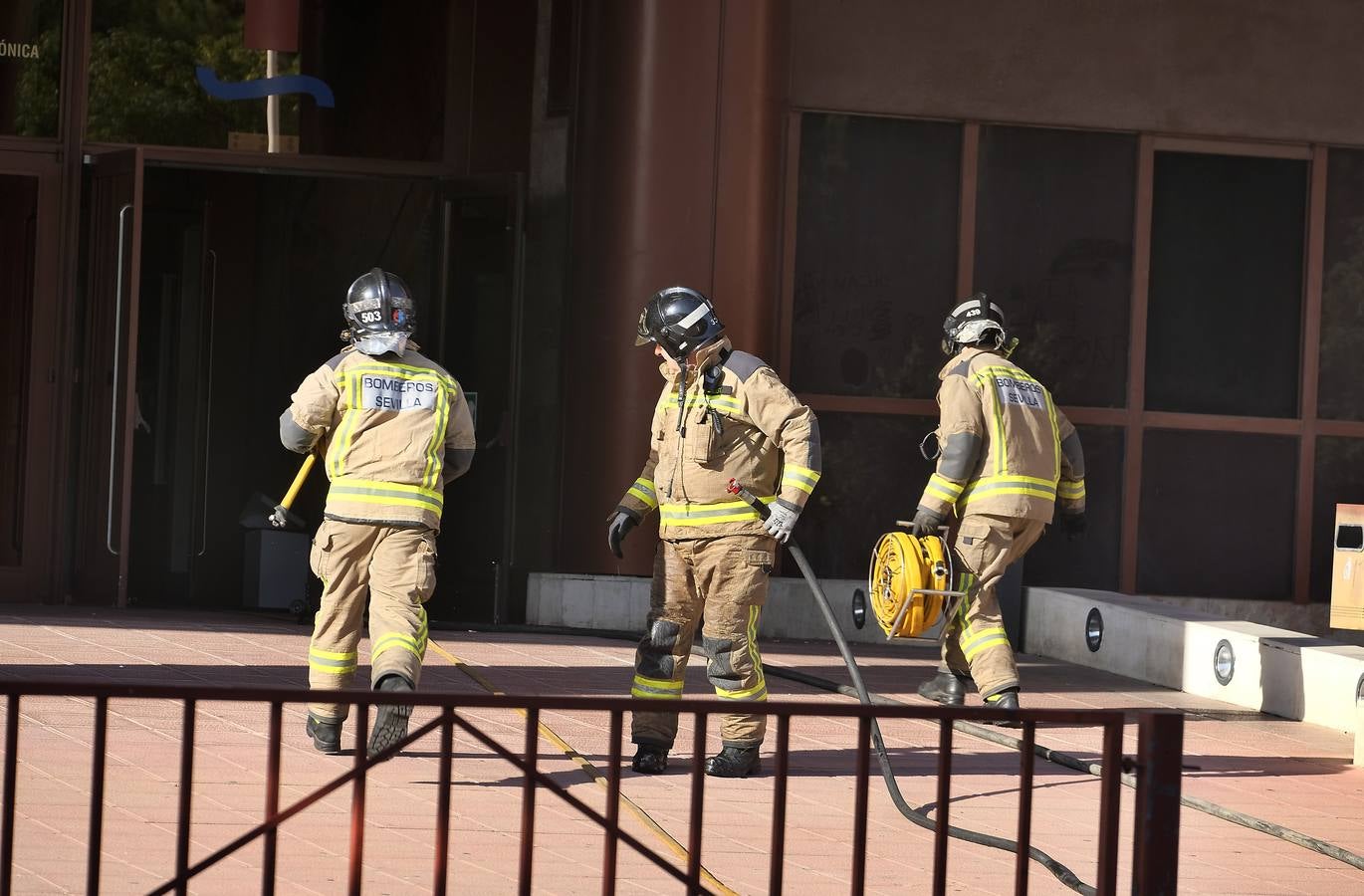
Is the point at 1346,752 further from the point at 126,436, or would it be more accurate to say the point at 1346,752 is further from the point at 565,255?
the point at 126,436

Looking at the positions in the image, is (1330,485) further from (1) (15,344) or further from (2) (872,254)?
(1) (15,344)

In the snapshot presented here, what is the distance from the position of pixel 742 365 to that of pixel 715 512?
2.08 ft

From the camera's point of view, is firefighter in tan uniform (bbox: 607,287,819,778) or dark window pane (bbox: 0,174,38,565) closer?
firefighter in tan uniform (bbox: 607,287,819,778)

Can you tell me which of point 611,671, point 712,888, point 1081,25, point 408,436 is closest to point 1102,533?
point 1081,25

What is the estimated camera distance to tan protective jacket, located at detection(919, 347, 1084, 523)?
9.02 metres

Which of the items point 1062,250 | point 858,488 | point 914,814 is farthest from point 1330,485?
point 914,814

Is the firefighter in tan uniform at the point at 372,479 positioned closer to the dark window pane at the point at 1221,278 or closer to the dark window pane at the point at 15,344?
the dark window pane at the point at 15,344

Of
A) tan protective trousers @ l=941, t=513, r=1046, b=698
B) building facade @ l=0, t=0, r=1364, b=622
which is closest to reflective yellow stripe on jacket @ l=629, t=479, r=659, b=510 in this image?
tan protective trousers @ l=941, t=513, r=1046, b=698

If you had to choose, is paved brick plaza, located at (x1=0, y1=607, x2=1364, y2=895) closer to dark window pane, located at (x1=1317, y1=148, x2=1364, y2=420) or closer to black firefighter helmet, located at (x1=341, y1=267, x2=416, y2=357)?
black firefighter helmet, located at (x1=341, y1=267, x2=416, y2=357)

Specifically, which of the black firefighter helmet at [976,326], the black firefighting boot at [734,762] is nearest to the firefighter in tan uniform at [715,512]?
the black firefighting boot at [734,762]

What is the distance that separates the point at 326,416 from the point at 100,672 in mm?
2242

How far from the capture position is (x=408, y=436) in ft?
25.1

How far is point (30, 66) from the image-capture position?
12.4 meters

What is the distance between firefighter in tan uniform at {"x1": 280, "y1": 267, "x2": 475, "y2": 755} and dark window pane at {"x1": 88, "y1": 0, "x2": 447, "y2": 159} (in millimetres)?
5373
